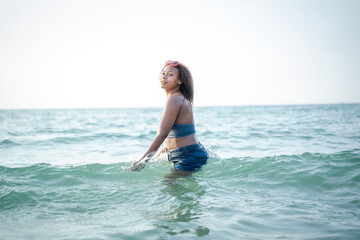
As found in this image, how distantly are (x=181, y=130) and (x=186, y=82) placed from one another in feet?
2.57

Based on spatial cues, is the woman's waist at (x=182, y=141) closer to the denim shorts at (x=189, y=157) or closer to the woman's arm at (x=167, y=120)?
the denim shorts at (x=189, y=157)

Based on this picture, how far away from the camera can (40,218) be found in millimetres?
3361

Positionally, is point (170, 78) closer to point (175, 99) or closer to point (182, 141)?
point (175, 99)

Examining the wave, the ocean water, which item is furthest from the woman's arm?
the wave

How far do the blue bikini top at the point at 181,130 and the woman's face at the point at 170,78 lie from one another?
2.10 feet

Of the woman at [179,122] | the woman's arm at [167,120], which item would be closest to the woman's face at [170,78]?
the woman at [179,122]

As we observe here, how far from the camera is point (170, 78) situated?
433 cm

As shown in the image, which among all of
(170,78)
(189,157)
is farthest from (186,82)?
(189,157)

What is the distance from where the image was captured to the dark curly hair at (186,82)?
14.4ft

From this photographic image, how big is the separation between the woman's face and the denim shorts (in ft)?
3.22

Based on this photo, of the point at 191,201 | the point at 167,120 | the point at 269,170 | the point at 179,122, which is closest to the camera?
the point at 191,201

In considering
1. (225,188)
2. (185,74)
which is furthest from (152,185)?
(185,74)

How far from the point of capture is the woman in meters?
4.03

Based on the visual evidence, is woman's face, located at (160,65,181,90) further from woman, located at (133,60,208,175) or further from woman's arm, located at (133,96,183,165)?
woman's arm, located at (133,96,183,165)
